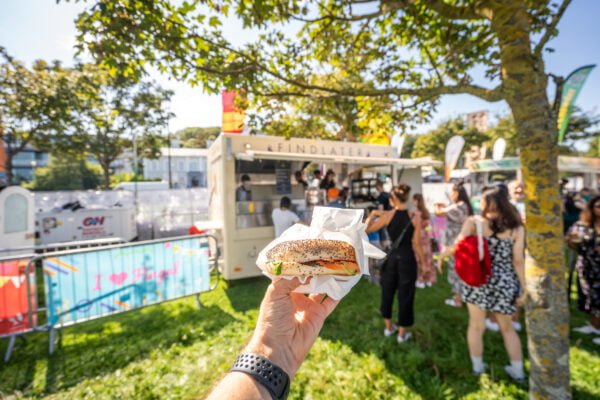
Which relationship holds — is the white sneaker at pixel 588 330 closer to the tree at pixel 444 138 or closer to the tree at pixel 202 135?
the tree at pixel 202 135

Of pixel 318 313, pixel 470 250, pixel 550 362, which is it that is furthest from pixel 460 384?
pixel 318 313

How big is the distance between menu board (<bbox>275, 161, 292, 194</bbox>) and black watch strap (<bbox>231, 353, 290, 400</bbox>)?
6.05 metres

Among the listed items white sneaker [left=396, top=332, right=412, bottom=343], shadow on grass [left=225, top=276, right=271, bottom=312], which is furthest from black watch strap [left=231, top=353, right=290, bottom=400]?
shadow on grass [left=225, top=276, right=271, bottom=312]

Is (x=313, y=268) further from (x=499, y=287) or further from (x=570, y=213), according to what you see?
(x=570, y=213)

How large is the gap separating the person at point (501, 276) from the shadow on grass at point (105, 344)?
3.51 metres

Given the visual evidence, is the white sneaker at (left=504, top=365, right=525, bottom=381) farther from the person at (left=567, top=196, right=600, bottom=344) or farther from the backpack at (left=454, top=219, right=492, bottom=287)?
the person at (left=567, top=196, right=600, bottom=344)

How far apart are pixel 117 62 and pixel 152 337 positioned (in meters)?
3.69

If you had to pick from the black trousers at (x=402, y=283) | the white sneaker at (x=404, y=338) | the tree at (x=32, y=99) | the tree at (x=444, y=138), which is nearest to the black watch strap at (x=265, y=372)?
the black trousers at (x=402, y=283)

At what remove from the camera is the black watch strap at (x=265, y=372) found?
1141 mm

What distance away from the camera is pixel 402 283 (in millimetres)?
→ 3580

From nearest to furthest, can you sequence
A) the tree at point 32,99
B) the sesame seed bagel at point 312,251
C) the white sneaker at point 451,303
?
1. the sesame seed bagel at point 312,251
2. the white sneaker at point 451,303
3. the tree at point 32,99

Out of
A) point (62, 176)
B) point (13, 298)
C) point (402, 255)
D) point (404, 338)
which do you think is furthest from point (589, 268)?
point (62, 176)

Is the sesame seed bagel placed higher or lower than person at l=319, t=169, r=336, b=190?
lower

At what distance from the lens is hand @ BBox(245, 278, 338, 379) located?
1.26 meters
